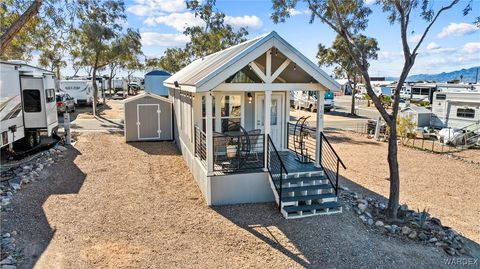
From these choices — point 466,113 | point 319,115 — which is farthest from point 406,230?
point 466,113

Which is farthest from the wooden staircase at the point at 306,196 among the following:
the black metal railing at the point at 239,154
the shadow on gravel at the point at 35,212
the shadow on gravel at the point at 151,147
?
the shadow on gravel at the point at 151,147

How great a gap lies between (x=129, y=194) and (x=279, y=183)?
156 inches

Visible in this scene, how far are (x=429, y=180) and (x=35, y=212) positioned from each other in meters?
11.6

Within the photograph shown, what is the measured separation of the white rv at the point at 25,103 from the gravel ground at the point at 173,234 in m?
3.23

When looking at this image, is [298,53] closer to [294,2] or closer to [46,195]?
[294,2]

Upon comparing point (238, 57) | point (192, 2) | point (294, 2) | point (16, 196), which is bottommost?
point (16, 196)

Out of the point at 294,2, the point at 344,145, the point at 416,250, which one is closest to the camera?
the point at 416,250

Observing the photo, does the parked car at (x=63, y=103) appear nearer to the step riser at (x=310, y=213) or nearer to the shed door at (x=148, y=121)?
the shed door at (x=148, y=121)

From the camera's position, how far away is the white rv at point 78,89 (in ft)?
95.7

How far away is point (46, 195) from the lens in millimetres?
8398

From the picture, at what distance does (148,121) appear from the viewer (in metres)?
15.6

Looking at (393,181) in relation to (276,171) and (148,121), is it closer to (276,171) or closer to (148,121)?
(276,171)

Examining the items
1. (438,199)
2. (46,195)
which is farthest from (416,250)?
(46,195)

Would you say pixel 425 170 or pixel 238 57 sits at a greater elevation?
pixel 238 57
